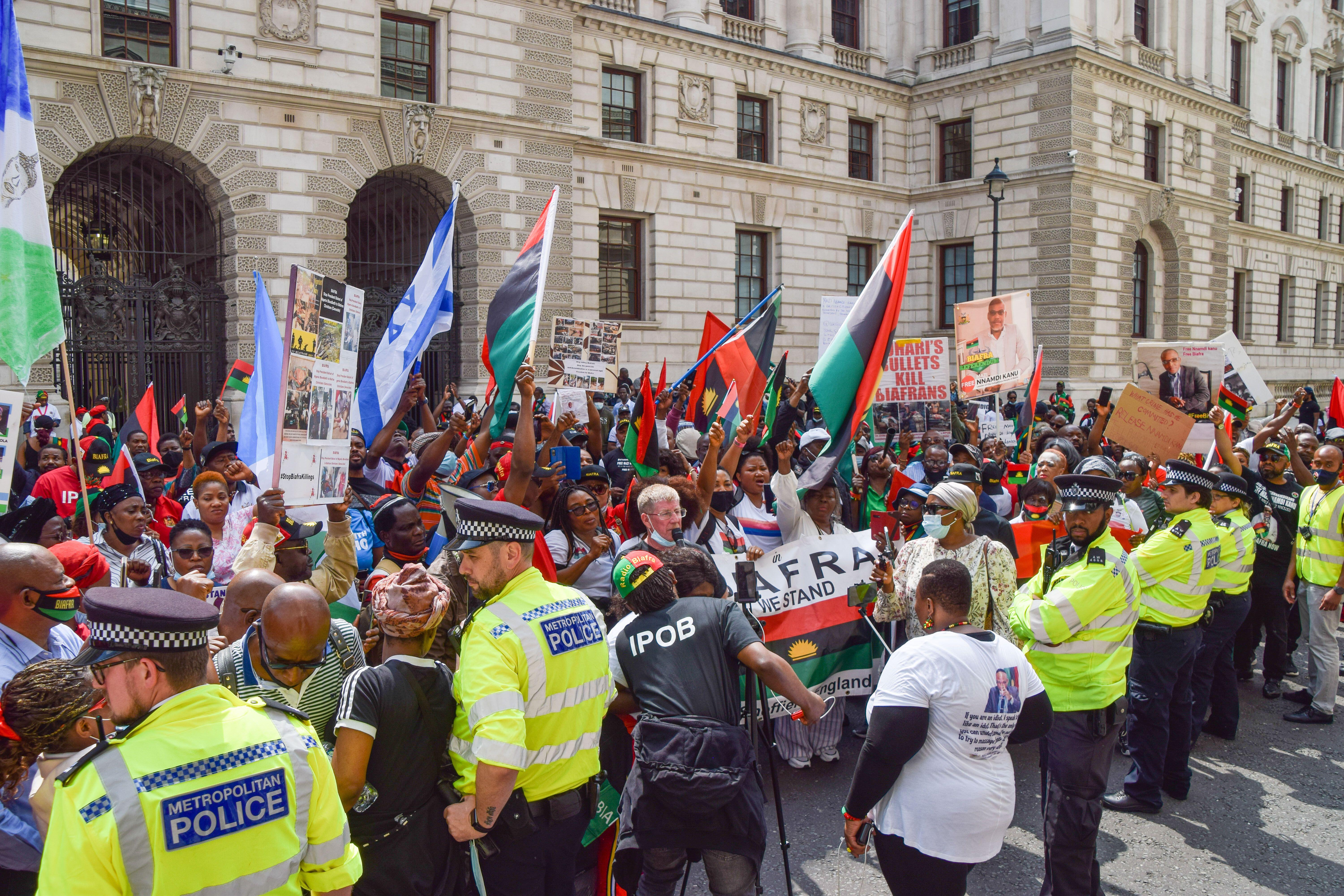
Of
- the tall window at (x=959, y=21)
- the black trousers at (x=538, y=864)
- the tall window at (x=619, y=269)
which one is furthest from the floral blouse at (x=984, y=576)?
the tall window at (x=959, y=21)

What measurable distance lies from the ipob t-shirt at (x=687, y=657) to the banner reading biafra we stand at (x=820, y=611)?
194cm

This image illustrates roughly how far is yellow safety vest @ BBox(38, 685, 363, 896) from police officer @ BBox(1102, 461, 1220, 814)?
4.70 m

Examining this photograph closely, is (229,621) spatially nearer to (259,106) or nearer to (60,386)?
(60,386)

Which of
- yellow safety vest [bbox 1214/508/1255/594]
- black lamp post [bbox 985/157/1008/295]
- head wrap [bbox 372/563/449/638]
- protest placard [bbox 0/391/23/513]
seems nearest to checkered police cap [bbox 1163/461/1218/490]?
yellow safety vest [bbox 1214/508/1255/594]

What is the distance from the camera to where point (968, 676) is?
345 cm

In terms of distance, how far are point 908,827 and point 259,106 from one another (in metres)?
16.9

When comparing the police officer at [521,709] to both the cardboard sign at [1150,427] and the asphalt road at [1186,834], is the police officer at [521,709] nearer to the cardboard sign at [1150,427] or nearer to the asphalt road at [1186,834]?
the asphalt road at [1186,834]

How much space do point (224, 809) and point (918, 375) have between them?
11.7 m

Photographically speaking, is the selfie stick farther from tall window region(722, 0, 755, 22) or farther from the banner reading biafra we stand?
tall window region(722, 0, 755, 22)

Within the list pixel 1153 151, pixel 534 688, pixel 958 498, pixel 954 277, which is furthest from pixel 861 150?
pixel 534 688

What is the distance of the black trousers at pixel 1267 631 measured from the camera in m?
7.90

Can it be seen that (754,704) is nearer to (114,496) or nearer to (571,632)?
(571,632)

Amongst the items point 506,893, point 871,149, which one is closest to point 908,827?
point 506,893

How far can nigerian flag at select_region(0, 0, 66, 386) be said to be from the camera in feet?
15.1
